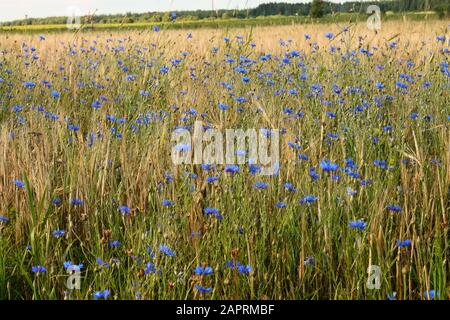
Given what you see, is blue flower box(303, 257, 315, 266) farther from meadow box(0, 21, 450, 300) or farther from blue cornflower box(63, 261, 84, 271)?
blue cornflower box(63, 261, 84, 271)

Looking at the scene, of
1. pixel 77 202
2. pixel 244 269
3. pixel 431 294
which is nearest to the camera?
pixel 431 294

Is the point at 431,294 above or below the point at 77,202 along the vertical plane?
below

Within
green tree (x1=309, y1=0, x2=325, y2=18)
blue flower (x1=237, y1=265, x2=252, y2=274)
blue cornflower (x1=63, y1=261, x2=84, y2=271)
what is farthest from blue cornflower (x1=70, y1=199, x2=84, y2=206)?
green tree (x1=309, y1=0, x2=325, y2=18)

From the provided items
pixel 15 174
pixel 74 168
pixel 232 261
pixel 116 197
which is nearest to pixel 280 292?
pixel 232 261

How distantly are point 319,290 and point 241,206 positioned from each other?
0.42 metres

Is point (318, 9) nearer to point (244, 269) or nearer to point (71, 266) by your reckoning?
point (244, 269)

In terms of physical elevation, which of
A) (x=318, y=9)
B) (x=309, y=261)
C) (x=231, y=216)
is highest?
(x=318, y=9)

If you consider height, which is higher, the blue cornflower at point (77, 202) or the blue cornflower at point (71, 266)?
the blue cornflower at point (77, 202)

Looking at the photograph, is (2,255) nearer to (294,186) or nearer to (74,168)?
(74,168)

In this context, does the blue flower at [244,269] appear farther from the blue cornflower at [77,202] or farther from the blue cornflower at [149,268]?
the blue cornflower at [77,202]

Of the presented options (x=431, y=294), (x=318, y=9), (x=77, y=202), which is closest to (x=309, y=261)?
(x=431, y=294)

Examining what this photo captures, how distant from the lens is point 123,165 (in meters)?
2.47

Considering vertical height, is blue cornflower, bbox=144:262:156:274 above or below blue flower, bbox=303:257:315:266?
above

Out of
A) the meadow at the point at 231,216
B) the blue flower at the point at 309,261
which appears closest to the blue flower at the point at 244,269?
the meadow at the point at 231,216
